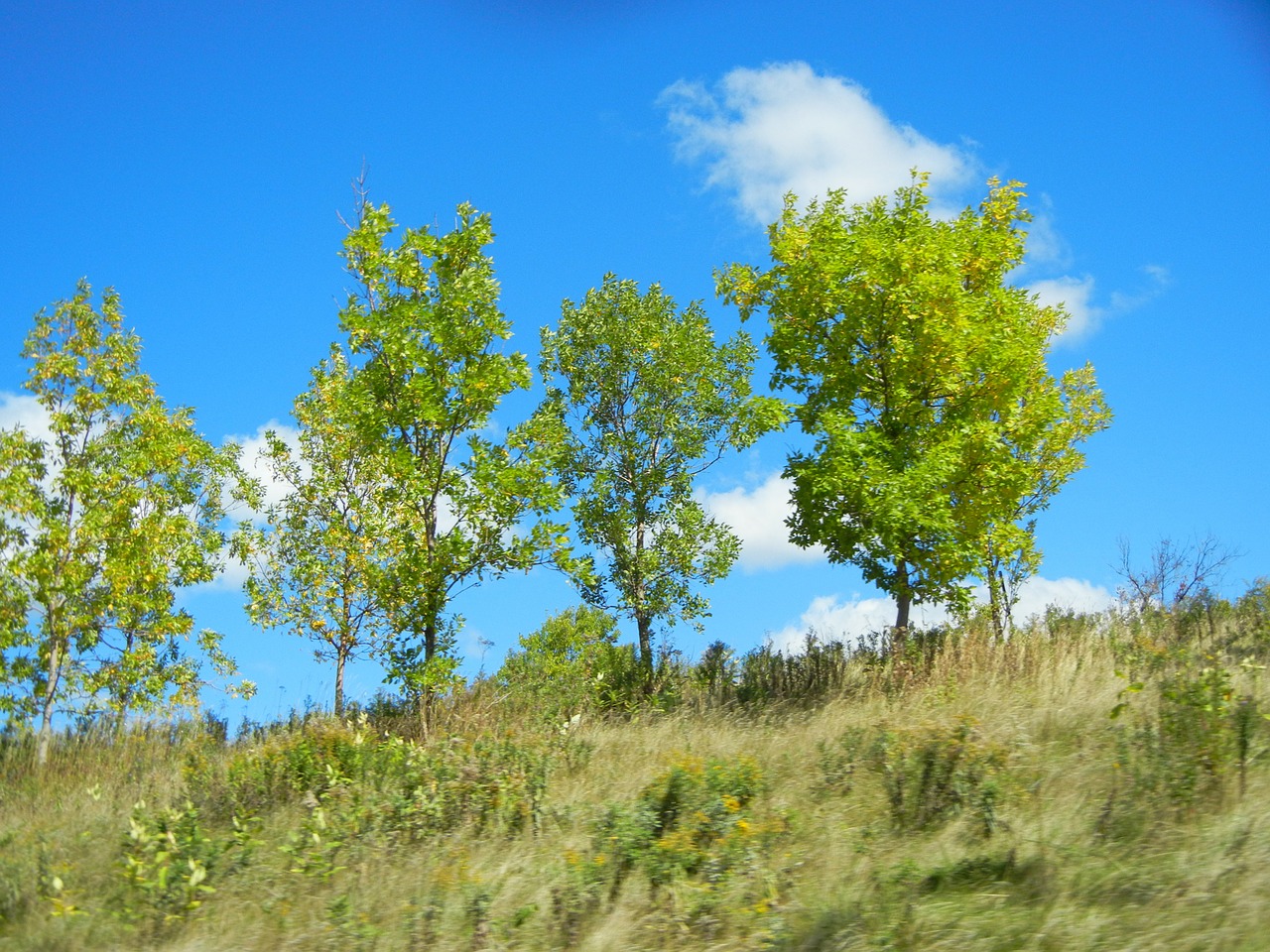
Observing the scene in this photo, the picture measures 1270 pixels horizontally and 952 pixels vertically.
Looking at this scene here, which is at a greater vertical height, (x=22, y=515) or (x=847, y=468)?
(x=22, y=515)

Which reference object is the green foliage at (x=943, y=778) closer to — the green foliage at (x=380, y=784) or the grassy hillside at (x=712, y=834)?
the grassy hillside at (x=712, y=834)

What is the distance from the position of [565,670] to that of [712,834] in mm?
14910

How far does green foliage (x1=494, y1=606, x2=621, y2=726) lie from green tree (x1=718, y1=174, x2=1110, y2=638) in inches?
210

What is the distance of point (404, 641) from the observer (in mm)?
14281

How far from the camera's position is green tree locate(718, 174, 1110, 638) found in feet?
56.5

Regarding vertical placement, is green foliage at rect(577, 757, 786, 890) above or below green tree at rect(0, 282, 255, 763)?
below

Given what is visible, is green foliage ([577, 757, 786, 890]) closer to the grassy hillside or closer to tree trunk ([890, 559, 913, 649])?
the grassy hillside

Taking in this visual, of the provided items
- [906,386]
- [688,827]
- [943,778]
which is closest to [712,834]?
[688,827]

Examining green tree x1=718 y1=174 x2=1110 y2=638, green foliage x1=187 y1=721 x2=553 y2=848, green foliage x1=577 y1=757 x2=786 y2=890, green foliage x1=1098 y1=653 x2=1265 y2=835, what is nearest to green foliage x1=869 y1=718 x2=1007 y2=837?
green foliage x1=1098 y1=653 x2=1265 y2=835

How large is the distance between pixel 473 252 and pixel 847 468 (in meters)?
7.24

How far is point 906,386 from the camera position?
18609 millimetres

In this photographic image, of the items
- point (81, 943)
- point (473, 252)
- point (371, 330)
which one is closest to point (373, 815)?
point (81, 943)

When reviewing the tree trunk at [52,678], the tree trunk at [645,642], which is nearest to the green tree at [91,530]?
the tree trunk at [52,678]

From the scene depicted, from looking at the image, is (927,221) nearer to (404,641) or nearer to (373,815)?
(404,641)
